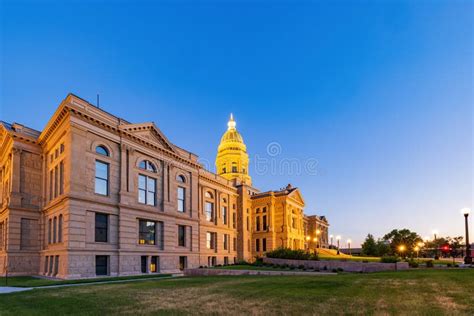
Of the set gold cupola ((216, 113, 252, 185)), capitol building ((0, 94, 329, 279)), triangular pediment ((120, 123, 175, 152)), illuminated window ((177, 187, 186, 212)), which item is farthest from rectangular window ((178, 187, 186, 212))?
gold cupola ((216, 113, 252, 185))

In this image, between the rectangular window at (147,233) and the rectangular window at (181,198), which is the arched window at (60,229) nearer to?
the rectangular window at (147,233)

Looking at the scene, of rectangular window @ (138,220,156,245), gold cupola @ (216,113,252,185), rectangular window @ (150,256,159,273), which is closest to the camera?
rectangular window @ (138,220,156,245)

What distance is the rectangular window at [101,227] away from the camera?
115 feet

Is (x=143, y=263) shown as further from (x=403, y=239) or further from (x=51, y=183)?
(x=403, y=239)

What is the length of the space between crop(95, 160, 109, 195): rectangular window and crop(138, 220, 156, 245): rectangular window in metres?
6.40

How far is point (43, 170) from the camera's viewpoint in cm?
4075

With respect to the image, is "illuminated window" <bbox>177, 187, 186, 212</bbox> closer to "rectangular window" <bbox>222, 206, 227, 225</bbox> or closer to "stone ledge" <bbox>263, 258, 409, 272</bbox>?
"rectangular window" <bbox>222, 206, 227, 225</bbox>

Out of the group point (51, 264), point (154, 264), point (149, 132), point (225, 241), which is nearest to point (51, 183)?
point (51, 264)

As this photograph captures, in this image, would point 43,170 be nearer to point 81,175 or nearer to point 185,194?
point 81,175

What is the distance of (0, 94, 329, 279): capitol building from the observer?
1314 inches

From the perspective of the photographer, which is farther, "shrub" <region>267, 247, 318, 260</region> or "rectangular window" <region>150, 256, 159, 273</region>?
"shrub" <region>267, 247, 318, 260</region>

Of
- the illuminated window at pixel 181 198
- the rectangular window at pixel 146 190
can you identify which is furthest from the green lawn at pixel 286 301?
the illuminated window at pixel 181 198

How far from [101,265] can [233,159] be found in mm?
58949

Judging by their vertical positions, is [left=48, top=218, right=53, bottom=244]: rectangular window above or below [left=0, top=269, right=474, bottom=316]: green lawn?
above
